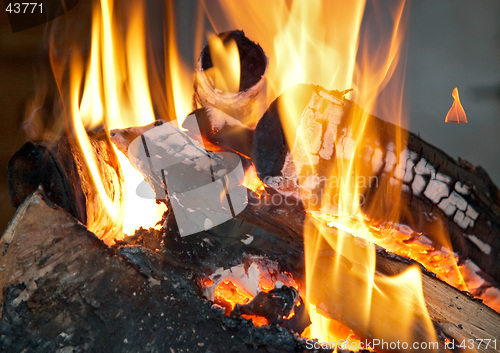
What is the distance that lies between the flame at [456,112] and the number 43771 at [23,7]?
9.52 feet

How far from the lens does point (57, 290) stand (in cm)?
102

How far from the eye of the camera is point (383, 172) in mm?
1865

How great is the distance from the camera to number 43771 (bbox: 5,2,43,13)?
209 centimetres

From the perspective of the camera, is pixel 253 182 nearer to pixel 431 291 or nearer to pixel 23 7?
pixel 431 291

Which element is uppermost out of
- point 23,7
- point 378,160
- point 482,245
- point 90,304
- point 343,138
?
point 23,7

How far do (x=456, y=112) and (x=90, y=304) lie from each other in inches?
98.7

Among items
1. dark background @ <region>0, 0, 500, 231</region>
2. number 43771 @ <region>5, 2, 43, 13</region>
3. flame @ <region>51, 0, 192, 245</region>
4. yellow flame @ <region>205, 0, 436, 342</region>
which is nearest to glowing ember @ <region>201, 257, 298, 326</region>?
yellow flame @ <region>205, 0, 436, 342</region>

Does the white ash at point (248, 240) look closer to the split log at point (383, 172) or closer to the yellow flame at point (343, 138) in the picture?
the yellow flame at point (343, 138)

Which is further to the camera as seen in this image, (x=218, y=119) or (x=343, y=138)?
(x=218, y=119)

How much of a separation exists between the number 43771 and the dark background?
0.36 ft

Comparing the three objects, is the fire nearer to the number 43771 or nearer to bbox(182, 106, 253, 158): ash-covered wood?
the number 43771

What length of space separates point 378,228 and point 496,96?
1391mm

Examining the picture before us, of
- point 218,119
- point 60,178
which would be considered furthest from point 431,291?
point 60,178

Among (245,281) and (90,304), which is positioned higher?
(90,304)
